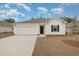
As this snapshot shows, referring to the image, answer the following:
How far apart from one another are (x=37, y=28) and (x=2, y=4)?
3.82 feet

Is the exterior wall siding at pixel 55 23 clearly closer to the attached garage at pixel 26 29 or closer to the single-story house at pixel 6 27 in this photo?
the attached garage at pixel 26 29

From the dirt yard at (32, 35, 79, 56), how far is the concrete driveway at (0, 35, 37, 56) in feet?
0.54

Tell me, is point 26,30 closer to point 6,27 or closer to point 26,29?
point 26,29

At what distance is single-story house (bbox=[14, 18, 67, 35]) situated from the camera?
7848 millimetres

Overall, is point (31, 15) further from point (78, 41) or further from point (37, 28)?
point (78, 41)

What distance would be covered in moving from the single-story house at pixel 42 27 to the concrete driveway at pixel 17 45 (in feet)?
0.62

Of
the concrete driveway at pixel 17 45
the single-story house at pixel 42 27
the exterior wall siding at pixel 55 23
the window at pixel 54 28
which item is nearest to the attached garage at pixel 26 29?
the single-story house at pixel 42 27

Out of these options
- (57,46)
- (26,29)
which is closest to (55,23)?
(57,46)

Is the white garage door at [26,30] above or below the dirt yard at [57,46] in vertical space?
above

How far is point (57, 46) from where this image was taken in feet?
25.7

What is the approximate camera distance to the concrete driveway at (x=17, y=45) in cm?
777

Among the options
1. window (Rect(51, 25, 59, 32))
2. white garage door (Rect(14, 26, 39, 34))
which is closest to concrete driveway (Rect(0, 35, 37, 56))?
white garage door (Rect(14, 26, 39, 34))

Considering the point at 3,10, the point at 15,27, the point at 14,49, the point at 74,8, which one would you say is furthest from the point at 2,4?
the point at 74,8

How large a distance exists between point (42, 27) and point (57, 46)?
67 centimetres
